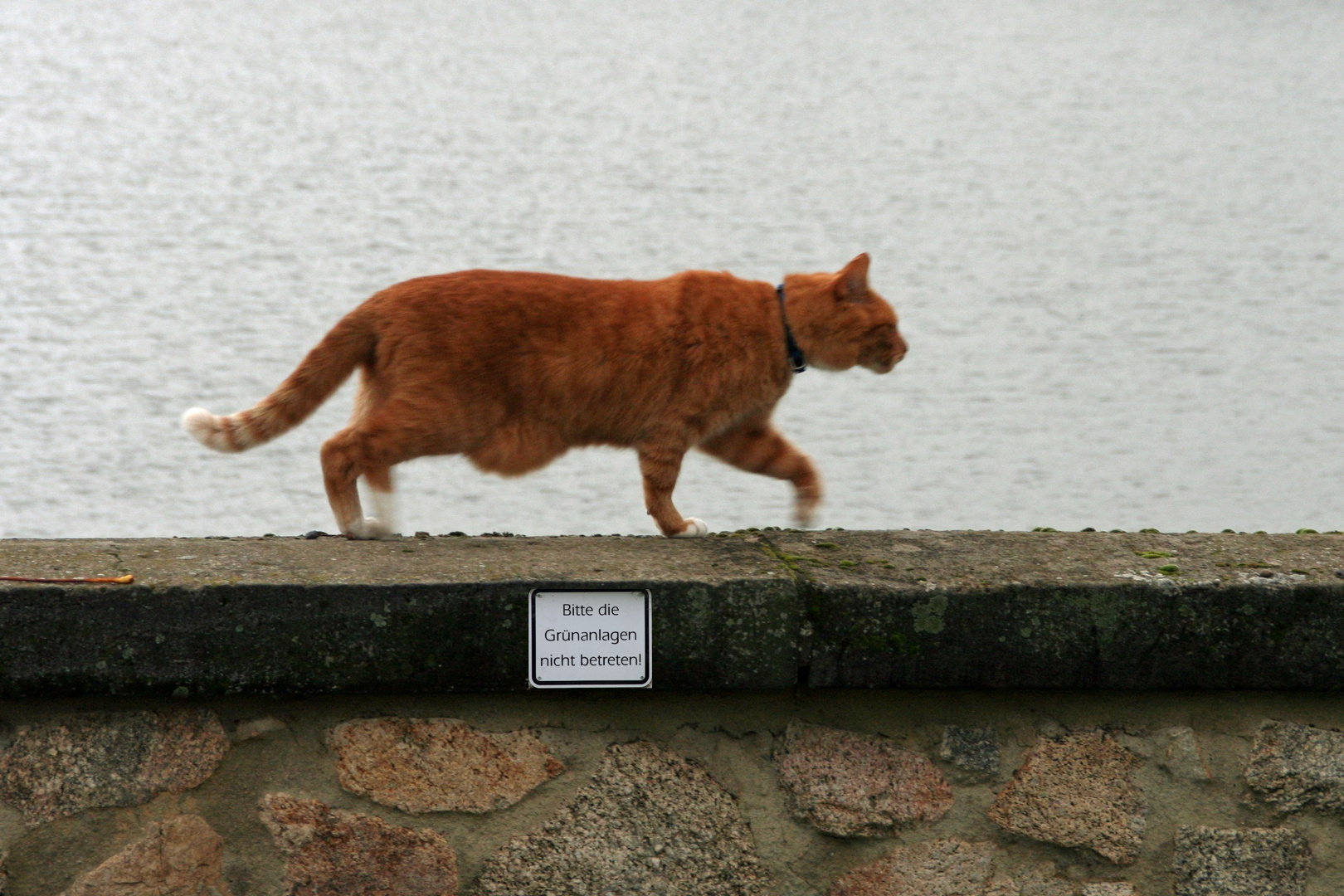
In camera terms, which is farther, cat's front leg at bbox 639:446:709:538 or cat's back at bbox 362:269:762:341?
cat's front leg at bbox 639:446:709:538

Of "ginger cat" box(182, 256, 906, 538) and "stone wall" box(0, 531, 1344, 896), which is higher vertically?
"ginger cat" box(182, 256, 906, 538)

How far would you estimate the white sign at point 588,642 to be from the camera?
1.23m

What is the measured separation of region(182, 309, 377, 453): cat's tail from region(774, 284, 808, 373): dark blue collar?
0.56 m

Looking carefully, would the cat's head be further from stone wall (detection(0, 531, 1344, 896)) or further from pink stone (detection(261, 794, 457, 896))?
pink stone (detection(261, 794, 457, 896))

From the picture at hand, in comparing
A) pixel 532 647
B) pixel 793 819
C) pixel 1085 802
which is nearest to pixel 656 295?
pixel 532 647

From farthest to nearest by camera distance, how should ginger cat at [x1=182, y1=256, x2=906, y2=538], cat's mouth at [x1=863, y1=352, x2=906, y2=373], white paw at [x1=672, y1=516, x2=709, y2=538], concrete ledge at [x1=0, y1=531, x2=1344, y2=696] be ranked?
cat's mouth at [x1=863, y1=352, x2=906, y2=373]
white paw at [x1=672, y1=516, x2=709, y2=538]
ginger cat at [x1=182, y1=256, x2=906, y2=538]
concrete ledge at [x1=0, y1=531, x2=1344, y2=696]

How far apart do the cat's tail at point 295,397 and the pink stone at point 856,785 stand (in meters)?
0.76

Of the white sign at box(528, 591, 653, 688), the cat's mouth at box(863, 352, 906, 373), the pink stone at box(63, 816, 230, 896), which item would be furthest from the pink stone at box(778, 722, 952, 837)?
the cat's mouth at box(863, 352, 906, 373)

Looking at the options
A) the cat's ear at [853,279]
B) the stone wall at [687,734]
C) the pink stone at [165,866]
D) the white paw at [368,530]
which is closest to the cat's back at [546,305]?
the cat's ear at [853,279]

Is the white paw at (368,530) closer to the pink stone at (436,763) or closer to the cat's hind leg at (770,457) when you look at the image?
the pink stone at (436,763)

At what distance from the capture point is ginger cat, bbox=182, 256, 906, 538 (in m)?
1.55

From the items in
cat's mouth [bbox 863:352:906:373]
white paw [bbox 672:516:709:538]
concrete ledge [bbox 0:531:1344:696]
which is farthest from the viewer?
cat's mouth [bbox 863:352:906:373]

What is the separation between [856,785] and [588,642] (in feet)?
1.05

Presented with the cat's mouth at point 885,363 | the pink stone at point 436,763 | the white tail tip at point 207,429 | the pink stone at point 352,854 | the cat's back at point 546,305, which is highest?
the cat's back at point 546,305
